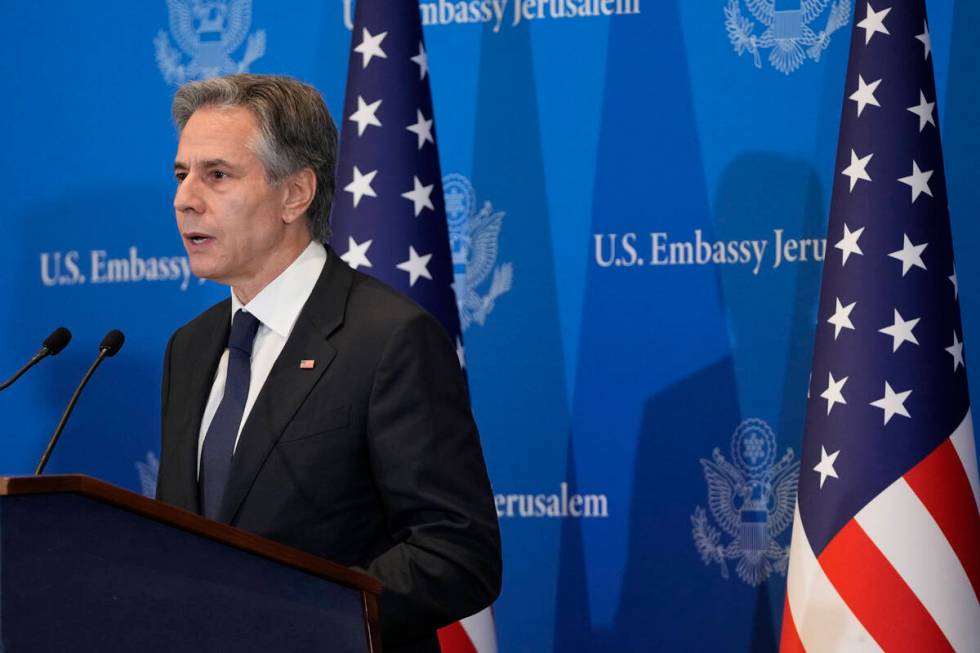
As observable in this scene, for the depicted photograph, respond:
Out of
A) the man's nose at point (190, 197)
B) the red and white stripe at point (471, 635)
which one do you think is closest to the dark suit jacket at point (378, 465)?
the man's nose at point (190, 197)

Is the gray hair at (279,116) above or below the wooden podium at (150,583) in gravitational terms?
above

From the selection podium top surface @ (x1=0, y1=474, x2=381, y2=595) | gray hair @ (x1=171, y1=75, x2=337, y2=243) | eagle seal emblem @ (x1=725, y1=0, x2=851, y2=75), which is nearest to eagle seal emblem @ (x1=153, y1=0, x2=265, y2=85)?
eagle seal emblem @ (x1=725, y1=0, x2=851, y2=75)

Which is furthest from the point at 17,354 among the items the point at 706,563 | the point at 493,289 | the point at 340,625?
the point at 340,625

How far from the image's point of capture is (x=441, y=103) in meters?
3.97

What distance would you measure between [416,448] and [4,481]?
30.4 inches

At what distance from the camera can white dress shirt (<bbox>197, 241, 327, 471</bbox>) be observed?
2.11 metres

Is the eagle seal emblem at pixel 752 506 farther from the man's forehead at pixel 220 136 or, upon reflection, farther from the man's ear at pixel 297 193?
the man's forehead at pixel 220 136

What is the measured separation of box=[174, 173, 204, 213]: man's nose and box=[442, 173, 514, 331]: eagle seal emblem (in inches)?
70.9

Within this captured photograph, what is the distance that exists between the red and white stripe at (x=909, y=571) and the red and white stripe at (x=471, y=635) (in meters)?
0.83

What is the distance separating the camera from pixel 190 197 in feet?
7.06

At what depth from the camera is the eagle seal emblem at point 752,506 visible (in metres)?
3.65

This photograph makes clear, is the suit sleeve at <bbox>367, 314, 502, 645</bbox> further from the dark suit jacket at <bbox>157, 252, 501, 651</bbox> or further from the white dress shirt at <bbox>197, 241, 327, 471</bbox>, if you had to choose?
the white dress shirt at <bbox>197, 241, 327, 471</bbox>

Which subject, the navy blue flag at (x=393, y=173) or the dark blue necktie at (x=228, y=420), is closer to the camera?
the dark blue necktie at (x=228, y=420)

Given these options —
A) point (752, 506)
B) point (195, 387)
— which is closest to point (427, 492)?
point (195, 387)
